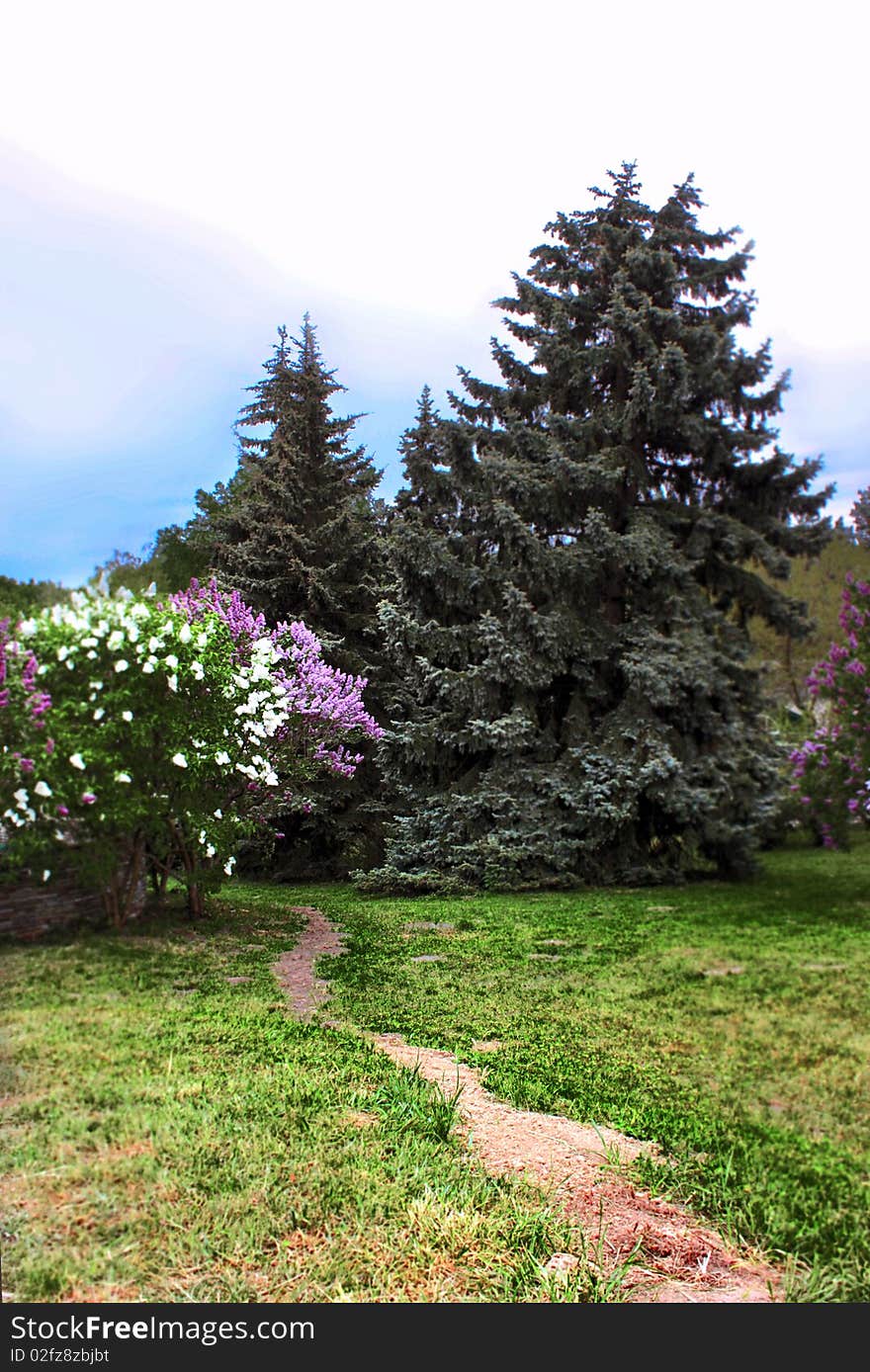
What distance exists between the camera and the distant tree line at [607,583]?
7828mm

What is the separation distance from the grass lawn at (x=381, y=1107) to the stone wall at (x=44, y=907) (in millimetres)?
82

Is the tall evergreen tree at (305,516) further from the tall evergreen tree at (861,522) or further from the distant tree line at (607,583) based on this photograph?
the tall evergreen tree at (861,522)

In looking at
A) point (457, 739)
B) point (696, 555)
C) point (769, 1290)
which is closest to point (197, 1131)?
point (769, 1290)

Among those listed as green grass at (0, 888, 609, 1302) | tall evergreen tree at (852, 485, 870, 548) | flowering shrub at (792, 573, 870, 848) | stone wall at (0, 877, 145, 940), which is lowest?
green grass at (0, 888, 609, 1302)

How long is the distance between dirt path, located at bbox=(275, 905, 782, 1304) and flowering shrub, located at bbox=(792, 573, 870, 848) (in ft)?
14.9

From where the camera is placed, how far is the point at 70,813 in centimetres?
333

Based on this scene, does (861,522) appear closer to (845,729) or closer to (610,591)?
(610,591)

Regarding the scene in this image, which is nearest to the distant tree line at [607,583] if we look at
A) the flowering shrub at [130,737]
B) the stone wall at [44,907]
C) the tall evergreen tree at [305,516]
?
the tall evergreen tree at [305,516]

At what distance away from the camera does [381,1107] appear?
2.30 meters

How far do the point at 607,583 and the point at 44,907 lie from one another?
6753 millimetres

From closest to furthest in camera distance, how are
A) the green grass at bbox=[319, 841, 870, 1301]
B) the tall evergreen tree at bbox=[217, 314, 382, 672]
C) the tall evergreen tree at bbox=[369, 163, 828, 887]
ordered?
the green grass at bbox=[319, 841, 870, 1301], the tall evergreen tree at bbox=[369, 163, 828, 887], the tall evergreen tree at bbox=[217, 314, 382, 672]

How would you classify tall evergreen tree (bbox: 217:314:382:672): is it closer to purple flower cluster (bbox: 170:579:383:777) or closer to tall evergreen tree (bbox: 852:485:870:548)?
purple flower cluster (bbox: 170:579:383:777)

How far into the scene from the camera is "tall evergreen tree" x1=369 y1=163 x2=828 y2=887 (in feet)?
25.6

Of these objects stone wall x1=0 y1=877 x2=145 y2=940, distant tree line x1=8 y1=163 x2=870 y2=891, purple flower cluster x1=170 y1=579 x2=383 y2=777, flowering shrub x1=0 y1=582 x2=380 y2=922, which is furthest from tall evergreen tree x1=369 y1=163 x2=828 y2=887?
stone wall x1=0 y1=877 x2=145 y2=940
